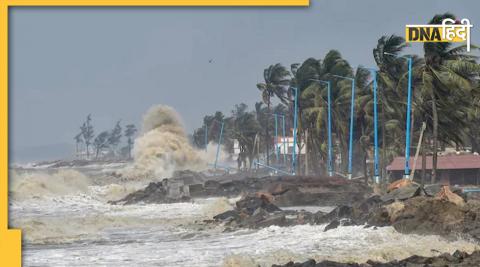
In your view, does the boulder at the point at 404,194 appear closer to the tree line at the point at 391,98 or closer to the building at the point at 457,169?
the tree line at the point at 391,98

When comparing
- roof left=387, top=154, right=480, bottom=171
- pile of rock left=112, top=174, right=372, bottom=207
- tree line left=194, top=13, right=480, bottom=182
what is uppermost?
tree line left=194, top=13, right=480, bottom=182

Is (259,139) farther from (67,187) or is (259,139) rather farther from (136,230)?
(136,230)

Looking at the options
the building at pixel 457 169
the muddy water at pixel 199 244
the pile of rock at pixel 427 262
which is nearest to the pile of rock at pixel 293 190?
the building at pixel 457 169

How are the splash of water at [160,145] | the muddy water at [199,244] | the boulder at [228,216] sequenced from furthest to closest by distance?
the splash of water at [160,145] → the boulder at [228,216] → the muddy water at [199,244]

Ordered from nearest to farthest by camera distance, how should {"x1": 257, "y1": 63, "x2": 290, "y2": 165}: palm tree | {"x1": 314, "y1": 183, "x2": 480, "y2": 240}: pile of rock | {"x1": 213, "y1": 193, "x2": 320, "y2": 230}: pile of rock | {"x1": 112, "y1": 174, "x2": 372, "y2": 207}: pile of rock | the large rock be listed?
{"x1": 314, "y1": 183, "x2": 480, "y2": 240}: pile of rock
{"x1": 213, "y1": 193, "x2": 320, "y2": 230}: pile of rock
the large rock
{"x1": 112, "y1": 174, "x2": 372, "y2": 207}: pile of rock
{"x1": 257, "y1": 63, "x2": 290, "y2": 165}: palm tree

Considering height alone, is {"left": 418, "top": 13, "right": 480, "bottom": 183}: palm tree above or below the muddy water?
above

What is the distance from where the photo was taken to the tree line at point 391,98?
35312mm

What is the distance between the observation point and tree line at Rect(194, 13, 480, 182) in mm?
35312

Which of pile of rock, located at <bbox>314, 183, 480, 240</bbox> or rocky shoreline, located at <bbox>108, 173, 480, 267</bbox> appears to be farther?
pile of rock, located at <bbox>314, 183, 480, 240</bbox>

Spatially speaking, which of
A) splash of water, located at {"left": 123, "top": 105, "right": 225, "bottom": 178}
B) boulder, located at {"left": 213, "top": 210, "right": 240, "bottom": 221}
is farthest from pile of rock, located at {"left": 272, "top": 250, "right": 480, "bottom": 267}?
splash of water, located at {"left": 123, "top": 105, "right": 225, "bottom": 178}

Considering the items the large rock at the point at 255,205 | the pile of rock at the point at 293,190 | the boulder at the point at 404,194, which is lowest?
the pile of rock at the point at 293,190

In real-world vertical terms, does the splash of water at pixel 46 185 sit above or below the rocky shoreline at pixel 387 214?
below

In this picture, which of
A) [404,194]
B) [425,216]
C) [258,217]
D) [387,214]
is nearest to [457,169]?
[404,194]

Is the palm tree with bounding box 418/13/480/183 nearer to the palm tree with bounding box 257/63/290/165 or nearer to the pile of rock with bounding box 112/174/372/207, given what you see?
the pile of rock with bounding box 112/174/372/207
